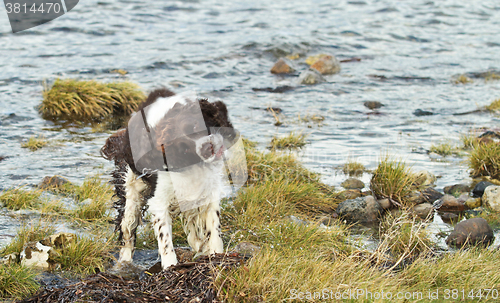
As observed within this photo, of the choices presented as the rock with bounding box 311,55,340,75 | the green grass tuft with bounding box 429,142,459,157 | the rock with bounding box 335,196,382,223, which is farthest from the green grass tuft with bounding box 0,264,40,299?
the rock with bounding box 311,55,340,75

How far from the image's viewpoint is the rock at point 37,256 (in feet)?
12.6

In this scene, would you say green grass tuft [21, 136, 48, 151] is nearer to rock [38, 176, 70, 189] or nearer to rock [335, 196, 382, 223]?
rock [38, 176, 70, 189]

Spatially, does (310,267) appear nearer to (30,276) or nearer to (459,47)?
(30,276)

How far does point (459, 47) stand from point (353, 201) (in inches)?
504

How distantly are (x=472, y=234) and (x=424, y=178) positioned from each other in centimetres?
158

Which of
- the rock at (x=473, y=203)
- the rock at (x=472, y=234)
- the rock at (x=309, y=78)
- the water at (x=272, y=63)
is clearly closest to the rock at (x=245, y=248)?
the rock at (x=472, y=234)

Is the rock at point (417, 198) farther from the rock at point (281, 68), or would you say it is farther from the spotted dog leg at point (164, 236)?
the rock at point (281, 68)

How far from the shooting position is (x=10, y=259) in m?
3.82

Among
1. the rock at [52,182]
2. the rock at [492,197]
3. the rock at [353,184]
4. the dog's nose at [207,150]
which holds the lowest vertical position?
the rock at [353,184]

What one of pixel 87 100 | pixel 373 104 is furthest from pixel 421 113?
pixel 87 100

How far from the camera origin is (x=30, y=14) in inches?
652

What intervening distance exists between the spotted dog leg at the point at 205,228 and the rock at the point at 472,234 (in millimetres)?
2242

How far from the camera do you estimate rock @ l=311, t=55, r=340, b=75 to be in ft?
43.8

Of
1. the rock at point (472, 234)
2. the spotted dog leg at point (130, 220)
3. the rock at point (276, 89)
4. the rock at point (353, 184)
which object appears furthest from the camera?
the rock at point (276, 89)
